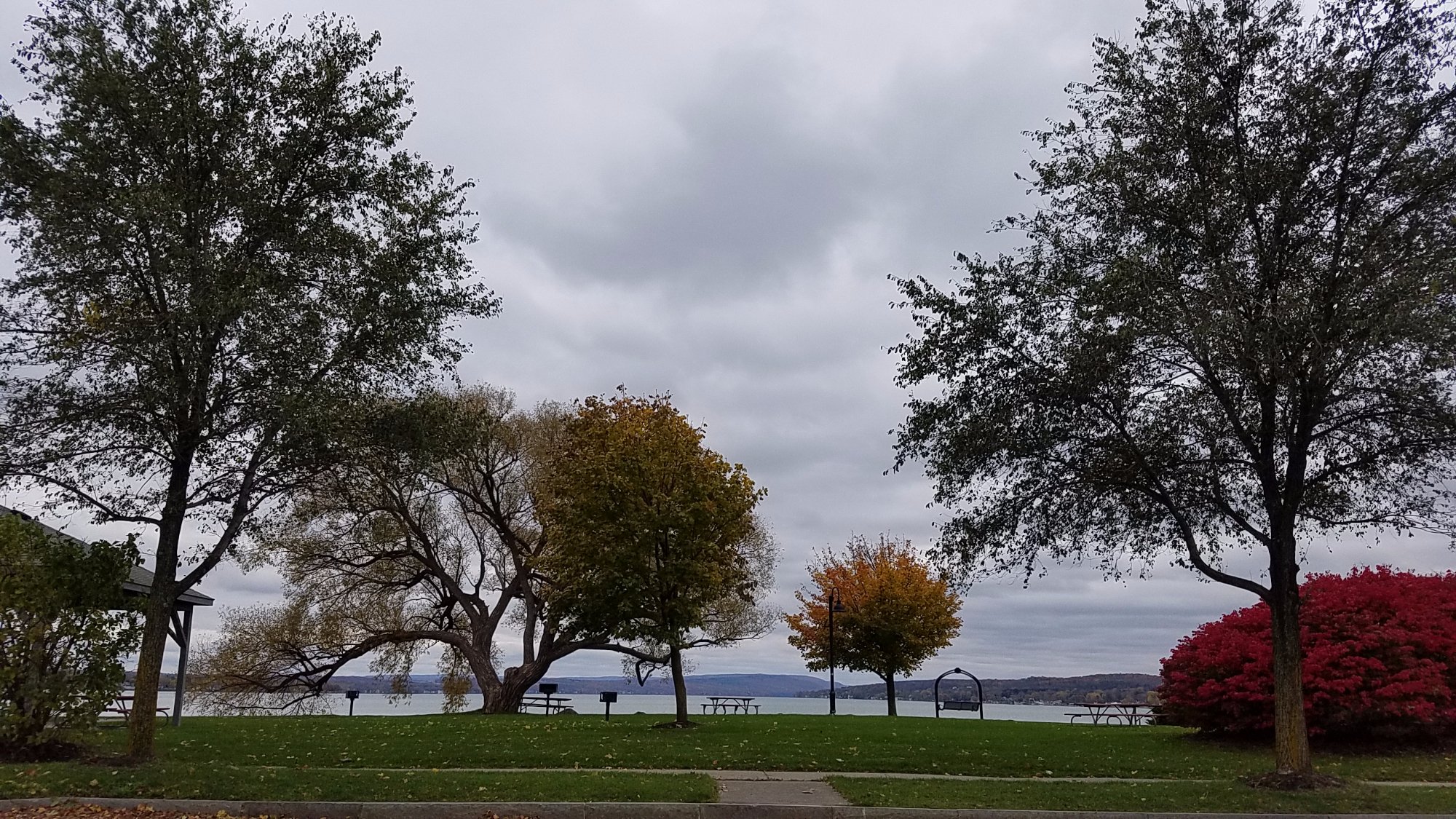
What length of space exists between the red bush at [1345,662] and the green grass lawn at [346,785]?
11992 mm

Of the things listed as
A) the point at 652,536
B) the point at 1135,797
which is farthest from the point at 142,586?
the point at 1135,797

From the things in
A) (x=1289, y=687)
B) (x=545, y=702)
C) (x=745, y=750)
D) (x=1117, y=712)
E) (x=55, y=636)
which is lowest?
(x=1117, y=712)

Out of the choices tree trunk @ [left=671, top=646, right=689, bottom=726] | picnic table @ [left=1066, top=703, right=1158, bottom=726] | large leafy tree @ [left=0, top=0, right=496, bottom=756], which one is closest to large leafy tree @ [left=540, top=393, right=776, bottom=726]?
tree trunk @ [left=671, top=646, right=689, bottom=726]

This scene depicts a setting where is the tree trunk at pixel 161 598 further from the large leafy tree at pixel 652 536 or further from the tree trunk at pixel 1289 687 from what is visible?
the tree trunk at pixel 1289 687

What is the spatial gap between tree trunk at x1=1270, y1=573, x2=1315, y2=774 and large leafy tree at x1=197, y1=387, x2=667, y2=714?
779 inches

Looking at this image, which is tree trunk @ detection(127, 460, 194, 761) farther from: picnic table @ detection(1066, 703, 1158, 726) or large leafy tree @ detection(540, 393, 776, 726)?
picnic table @ detection(1066, 703, 1158, 726)

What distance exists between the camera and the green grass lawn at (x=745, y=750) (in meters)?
14.2

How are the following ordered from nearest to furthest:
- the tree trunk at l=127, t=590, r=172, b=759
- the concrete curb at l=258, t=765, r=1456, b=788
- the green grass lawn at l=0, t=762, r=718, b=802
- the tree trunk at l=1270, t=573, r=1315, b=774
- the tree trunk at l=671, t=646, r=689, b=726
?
the green grass lawn at l=0, t=762, r=718, b=802 < the tree trunk at l=1270, t=573, r=1315, b=774 < the concrete curb at l=258, t=765, r=1456, b=788 < the tree trunk at l=127, t=590, r=172, b=759 < the tree trunk at l=671, t=646, r=689, b=726

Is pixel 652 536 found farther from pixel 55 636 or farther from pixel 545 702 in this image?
pixel 545 702

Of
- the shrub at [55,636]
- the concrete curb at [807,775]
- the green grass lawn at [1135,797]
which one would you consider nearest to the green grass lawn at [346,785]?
the concrete curb at [807,775]

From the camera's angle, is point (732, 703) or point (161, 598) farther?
point (732, 703)

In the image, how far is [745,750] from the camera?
1606 centimetres

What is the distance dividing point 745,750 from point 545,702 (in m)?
19.6

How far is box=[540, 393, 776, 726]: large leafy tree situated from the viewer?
2223 centimetres
